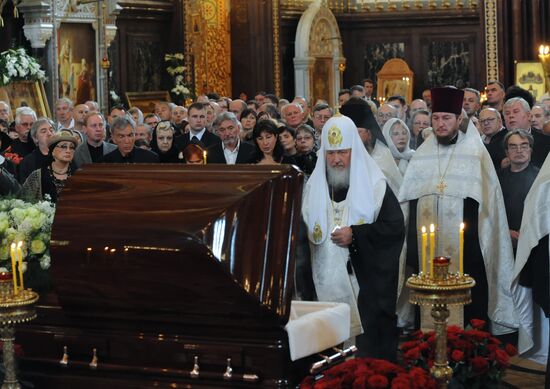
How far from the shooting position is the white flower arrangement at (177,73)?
19.4 metres

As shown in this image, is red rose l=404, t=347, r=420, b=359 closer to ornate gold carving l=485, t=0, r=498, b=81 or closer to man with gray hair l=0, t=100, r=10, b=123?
man with gray hair l=0, t=100, r=10, b=123

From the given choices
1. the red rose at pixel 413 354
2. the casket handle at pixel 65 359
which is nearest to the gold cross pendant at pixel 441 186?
the red rose at pixel 413 354

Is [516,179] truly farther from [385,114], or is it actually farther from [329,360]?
[329,360]

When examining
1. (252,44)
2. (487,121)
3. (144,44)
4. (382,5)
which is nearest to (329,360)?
(487,121)

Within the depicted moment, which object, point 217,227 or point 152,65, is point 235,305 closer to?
point 217,227

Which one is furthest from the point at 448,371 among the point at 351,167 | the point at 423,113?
the point at 423,113

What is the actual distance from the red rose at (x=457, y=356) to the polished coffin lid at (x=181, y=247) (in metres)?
0.88

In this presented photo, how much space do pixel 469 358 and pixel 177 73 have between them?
50.7ft

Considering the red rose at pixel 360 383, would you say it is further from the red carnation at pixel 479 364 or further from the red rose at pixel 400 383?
the red carnation at pixel 479 364

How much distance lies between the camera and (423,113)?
461 inches

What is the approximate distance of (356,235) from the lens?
22.4ft

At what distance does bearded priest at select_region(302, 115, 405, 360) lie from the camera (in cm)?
690

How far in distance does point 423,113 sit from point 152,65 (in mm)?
9290

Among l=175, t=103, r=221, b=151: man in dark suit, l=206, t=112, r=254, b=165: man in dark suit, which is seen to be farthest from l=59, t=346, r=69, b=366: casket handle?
l=175, t=103, r=221, b=151: man in dark suit
